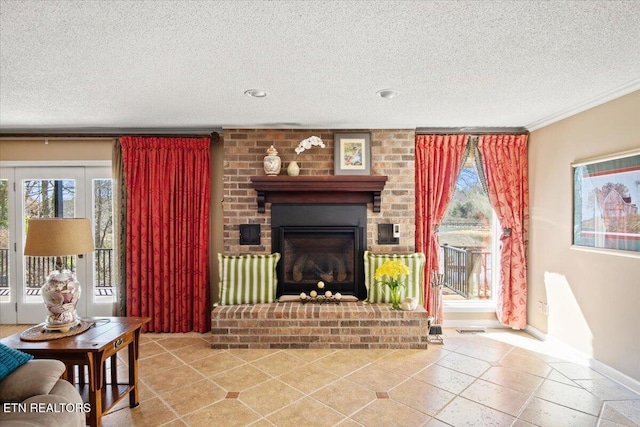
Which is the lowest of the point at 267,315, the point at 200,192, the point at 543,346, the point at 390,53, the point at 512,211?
the point at 543,346

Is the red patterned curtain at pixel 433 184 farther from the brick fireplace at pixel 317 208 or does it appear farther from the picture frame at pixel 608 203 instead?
the picture frame at pixel 608 203

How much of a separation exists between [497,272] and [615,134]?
1894 mm

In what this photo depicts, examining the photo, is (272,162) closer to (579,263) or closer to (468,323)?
(468,323)

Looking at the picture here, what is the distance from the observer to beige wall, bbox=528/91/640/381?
2602 millimetres

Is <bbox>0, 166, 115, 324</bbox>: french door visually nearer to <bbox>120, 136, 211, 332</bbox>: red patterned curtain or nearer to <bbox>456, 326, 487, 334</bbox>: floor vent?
<bbox>120, 136, 211, 332</bbox>: red patterned curtain

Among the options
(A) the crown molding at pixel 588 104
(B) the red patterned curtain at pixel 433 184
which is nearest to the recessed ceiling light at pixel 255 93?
(B) the red patterned curtain at pixel 433 184

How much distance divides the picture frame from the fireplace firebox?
2.03 meters

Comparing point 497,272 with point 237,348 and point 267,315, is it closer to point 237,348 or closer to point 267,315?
point 267,315

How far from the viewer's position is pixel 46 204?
13.3 feet

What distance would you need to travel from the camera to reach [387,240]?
3840mm

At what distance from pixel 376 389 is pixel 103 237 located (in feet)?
11.7

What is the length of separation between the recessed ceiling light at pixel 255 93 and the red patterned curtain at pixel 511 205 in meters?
2.59

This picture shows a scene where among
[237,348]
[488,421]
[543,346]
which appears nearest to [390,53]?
[488,421]

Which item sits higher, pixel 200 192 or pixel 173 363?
pixel 200 192
